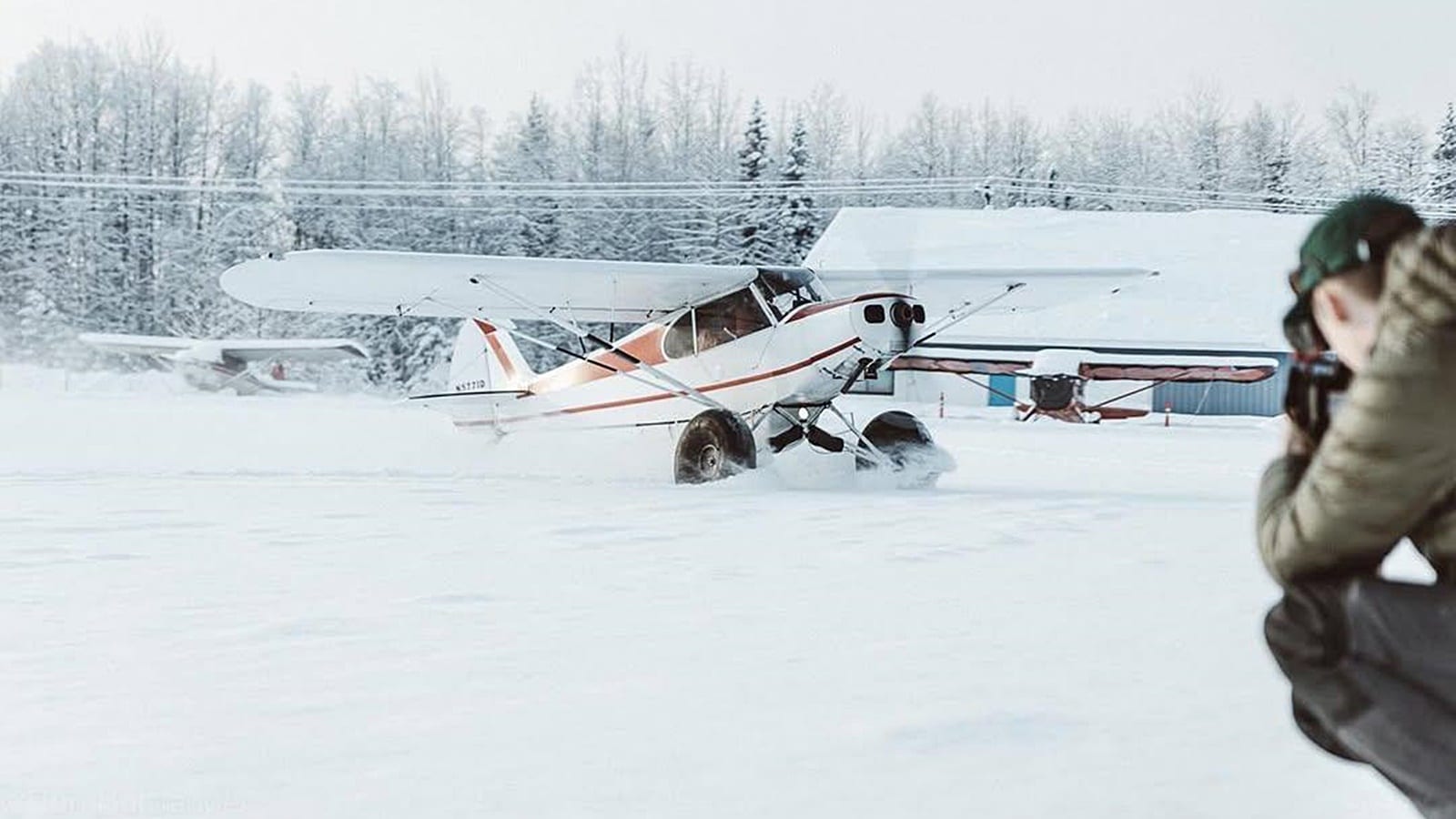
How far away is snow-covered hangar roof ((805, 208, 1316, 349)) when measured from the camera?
112 ft

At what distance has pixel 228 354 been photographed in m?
38.3

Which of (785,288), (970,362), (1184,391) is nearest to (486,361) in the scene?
(785,288)

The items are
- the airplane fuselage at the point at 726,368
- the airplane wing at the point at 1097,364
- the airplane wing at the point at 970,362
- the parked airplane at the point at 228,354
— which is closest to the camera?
the airplane fuselage at the point at 726,368

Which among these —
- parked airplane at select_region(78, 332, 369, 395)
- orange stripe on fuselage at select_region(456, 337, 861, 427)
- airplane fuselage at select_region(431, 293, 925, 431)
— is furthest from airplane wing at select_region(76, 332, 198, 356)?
airplane fuselage at select_region(431, 293, 925, 431)

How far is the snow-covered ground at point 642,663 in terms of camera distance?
262cm

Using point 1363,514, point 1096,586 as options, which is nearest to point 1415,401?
point 1363,514

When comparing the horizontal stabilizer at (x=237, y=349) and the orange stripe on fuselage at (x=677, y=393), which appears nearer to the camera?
the orange stripe on fuselage at (x=677, y=393)

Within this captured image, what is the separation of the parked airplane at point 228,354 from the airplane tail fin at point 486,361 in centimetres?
2016

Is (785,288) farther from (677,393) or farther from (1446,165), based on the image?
(1446,165)

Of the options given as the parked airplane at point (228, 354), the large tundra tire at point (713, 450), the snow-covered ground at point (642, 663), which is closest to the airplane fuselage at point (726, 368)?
the large tundra tire at point (713, 450)

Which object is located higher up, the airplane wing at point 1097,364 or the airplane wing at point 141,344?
the airplane wing at point 141,344

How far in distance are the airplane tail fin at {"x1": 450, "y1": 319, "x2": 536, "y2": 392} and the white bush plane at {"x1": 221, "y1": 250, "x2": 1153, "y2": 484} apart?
1991mm

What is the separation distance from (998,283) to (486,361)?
23.2ft

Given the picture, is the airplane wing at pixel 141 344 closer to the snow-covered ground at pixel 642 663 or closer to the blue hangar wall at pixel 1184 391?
the blue hangar wall at pixel 1184 391
